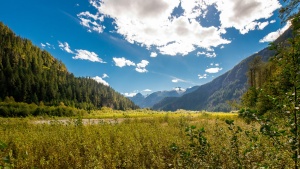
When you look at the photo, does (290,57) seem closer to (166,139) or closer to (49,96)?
(166,139)

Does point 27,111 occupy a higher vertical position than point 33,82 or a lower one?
lower

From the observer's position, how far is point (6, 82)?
342 ft

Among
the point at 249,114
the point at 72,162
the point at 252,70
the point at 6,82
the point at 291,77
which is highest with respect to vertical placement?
the point at 6,82

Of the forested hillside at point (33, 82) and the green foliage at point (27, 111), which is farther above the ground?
the forested hillside at point (33, 82)

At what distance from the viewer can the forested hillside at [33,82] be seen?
336 feet

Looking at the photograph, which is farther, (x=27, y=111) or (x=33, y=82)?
(x=33, y=82)

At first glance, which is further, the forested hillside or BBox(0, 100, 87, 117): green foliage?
the forested hillside

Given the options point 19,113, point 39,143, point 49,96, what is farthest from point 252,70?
point 49,96

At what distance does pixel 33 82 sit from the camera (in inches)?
4181

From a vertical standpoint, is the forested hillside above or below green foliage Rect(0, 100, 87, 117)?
above

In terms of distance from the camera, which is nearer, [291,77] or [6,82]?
[291,77]

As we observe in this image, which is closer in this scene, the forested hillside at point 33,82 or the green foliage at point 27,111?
the green foliage at point 27,111

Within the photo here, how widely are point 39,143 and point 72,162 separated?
3.17 metres

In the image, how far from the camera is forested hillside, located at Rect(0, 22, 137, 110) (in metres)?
102
